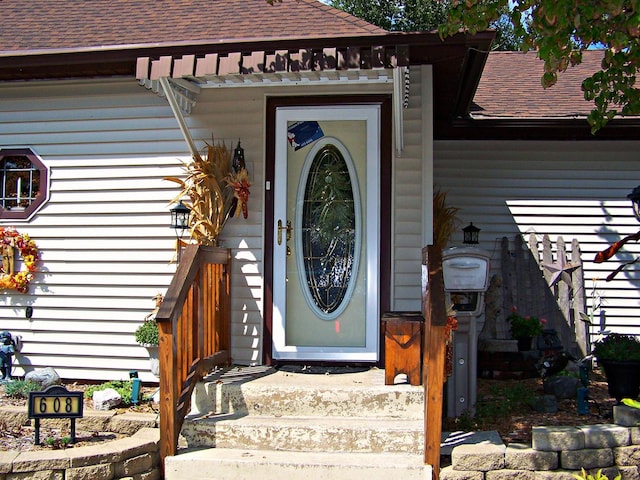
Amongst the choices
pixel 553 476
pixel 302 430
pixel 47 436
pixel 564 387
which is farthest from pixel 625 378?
pixel 47 436

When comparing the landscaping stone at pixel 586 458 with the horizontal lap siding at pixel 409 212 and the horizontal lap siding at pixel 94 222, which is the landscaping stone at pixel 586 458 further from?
the horizontal lap siding at pixel 94 222

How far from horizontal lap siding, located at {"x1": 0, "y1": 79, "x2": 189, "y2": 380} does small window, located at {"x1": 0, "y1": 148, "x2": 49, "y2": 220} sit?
0.09m

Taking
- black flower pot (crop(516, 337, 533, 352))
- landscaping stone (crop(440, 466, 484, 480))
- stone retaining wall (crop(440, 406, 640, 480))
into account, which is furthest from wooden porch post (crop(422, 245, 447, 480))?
black flower pot (crop(516, 337, 533, 352))

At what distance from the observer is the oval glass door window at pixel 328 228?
633 centimetres

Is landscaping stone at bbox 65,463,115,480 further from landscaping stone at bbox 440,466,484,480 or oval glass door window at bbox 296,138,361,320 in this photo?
oval glass door window at bbox 296,138,361,320

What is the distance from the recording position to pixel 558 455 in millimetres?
4855

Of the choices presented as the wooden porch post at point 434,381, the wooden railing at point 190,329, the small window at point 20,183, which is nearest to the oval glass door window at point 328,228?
the wooden railing at point 190,329

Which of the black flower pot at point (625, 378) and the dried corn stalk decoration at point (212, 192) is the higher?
the dried corn stalk decoration at point (212, 192)

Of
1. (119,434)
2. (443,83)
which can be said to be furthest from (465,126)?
(119,434)

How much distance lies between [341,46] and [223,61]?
925mm

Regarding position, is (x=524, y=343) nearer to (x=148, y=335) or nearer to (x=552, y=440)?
(x=552, y=440)

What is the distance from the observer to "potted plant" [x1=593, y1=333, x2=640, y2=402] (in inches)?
221

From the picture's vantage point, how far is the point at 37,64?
623 centimetres

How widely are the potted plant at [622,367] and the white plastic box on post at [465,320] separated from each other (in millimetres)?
1065
